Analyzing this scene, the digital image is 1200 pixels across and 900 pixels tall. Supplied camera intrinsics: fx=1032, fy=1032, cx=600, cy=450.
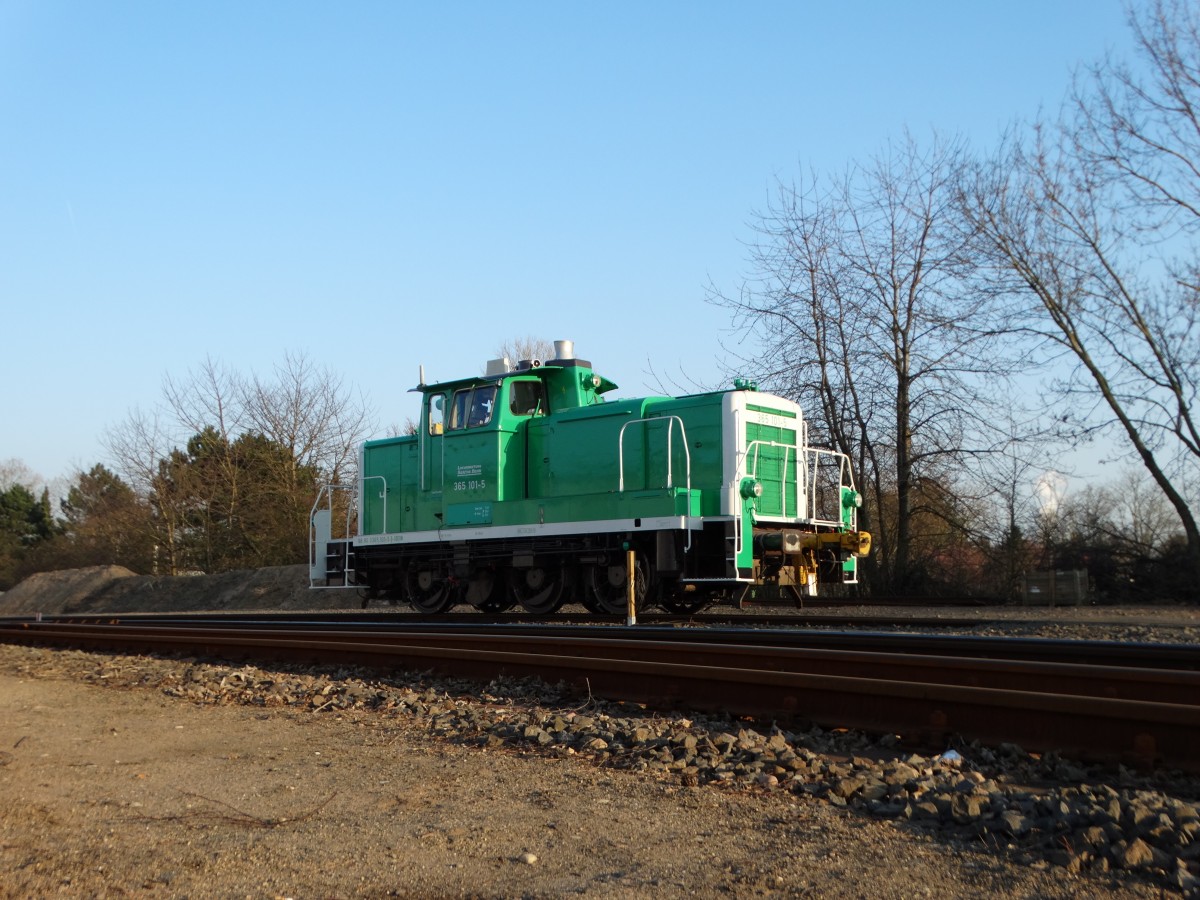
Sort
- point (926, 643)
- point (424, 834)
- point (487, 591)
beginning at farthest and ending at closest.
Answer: point (487, 591), point (926, 643), point (424, 834)

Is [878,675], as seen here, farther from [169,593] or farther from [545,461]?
[169,593]

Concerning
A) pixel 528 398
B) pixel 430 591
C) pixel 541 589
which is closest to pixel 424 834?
pixel 541 589

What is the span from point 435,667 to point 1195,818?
6256 millimetres

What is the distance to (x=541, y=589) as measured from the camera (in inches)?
575

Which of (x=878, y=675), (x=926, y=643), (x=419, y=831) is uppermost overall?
(x=926, y=643)

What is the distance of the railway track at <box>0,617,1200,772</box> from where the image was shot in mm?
4938

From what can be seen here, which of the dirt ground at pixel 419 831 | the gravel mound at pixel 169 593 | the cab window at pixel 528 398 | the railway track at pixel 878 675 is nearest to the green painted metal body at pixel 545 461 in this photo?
the cab window at pixel 528 398

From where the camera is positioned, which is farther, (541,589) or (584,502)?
(541,589)

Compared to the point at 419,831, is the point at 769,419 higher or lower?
higher

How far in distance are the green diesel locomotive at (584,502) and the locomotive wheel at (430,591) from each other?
0.07 feet

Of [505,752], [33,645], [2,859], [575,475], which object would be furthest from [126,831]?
[33,645]

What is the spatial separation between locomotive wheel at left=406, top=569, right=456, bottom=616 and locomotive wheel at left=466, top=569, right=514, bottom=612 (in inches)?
16.4

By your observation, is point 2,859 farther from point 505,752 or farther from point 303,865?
point 505,752

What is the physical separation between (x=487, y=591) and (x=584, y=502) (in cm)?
257
